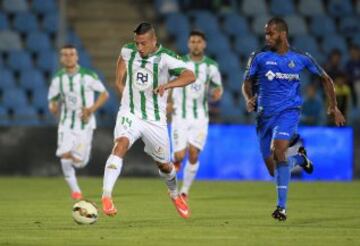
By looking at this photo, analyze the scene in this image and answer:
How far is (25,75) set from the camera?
24.7 m

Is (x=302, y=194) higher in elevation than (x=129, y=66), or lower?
lower

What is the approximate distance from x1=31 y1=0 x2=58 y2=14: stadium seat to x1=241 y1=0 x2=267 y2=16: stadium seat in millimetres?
4465

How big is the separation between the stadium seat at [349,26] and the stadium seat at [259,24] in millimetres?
1741

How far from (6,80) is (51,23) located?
2010mm

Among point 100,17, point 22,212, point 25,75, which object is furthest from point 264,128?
point 100,17

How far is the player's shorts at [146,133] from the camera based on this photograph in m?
11.8

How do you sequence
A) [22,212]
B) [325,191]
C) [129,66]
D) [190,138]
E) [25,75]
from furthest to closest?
1. [25,75]
2. [325,191]
3. [190,138]
4. [22,212]
5. [129,66]

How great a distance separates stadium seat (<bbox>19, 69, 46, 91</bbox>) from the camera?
24.6 m

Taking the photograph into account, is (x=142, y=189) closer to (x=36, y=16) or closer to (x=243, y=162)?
(x=243, y=162)

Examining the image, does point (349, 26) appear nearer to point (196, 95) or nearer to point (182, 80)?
point (196, 95)

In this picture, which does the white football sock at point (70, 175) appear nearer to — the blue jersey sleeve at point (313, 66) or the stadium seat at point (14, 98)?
the blue jersey sleeve at point (313, 66)

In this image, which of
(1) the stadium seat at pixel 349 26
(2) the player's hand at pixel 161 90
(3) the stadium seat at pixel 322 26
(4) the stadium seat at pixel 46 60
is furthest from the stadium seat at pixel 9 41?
(2) the player's hand at pixel 161 90

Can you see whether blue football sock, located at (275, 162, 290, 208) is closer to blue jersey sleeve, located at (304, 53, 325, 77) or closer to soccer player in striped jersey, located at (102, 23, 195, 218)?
blue jersey sleeve, located at (304, 53, 325, 77)

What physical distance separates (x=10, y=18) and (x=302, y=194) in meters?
10.9
